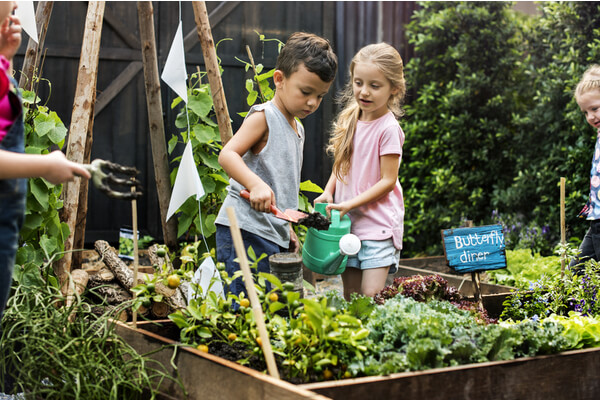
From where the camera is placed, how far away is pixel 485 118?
574 cm

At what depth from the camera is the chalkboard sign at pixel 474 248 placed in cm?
275

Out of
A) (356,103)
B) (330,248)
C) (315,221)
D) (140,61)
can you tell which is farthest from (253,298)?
(140,61)

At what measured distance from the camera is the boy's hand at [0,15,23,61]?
1.60 meters

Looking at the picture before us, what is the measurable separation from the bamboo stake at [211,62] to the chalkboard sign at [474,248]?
4.21 feet

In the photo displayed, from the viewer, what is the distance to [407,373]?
1.79 meters

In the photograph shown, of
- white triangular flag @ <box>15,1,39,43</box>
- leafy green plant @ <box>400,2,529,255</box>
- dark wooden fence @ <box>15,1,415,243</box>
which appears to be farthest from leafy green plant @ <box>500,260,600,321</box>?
dark wooden fence @ <box>15,1,415,243</box>

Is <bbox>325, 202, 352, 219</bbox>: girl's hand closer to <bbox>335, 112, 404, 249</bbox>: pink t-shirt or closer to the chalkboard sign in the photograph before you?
<bbox>335, 112, 404, 249</bbox>: pink t-shirt

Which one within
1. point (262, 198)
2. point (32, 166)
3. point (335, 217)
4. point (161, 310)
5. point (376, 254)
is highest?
point (32, 166)

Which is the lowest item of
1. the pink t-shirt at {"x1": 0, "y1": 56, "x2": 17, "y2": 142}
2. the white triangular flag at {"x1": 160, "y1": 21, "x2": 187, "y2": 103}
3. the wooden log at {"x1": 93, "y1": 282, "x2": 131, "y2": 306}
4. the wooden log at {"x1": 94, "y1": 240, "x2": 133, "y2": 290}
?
the wooden log at {"x1": 93, "y1": 282, "x2": 131, "y2": 306}

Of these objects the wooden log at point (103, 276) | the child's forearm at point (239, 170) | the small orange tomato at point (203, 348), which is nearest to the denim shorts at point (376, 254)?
the child's forearm at point (239, 170)

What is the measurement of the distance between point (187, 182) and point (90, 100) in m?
0.61

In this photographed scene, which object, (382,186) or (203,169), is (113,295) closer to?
(203,169)

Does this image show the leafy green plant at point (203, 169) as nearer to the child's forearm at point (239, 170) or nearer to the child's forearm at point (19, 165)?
the child's forearm at point (239, 170)

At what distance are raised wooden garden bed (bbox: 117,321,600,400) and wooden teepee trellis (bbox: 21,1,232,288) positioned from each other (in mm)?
1059
